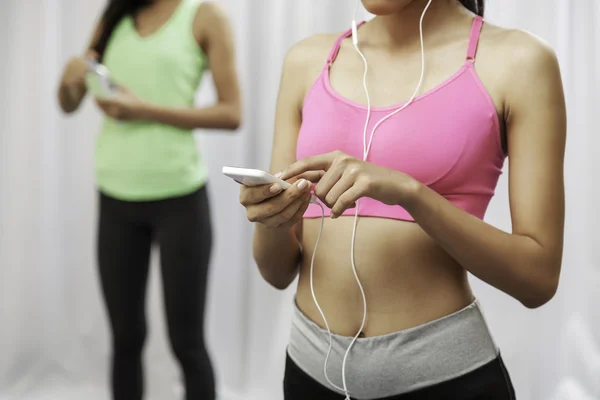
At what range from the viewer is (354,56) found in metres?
0.92

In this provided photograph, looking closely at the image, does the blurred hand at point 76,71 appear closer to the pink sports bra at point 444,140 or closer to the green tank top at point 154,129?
the green tank top at point 154,129

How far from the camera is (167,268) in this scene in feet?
5.11

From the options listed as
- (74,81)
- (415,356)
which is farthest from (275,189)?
(74,81)

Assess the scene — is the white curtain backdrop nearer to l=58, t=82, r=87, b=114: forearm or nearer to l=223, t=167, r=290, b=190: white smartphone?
l=58, t=82, r=87, b=114: forearm

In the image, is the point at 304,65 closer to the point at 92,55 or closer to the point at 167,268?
the point at 167,268

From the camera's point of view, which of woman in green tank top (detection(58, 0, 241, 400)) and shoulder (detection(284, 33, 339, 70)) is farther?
woman in green tank top (detection(58, 0, 241, 400))

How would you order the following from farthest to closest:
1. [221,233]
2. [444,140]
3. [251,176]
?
[221,233] → [444,140] → [251,176]

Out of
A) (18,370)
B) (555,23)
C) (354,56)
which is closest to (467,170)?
(354,56)

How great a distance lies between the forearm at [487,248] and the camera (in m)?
0.74

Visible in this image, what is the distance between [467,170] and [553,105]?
118 millimetres

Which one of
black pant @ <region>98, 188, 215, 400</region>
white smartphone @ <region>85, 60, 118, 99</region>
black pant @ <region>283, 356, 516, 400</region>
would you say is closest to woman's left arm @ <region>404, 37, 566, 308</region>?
black pant @ <region>283, 356, 516, 400</region>

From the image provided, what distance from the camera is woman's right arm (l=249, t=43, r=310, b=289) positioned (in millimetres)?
900

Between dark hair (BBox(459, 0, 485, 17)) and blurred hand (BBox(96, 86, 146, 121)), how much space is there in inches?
32.3

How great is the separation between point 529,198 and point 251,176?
309 mm
